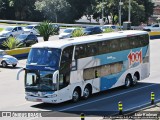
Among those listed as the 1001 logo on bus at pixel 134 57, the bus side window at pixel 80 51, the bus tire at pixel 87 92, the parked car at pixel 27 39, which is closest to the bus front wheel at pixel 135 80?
the 1001 logo on bus at pixel 134 57

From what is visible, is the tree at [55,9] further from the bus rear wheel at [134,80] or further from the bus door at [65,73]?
the bus door at [65,73]

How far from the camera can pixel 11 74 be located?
32.6 m

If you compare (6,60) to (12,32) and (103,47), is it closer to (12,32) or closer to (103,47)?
(103,47)

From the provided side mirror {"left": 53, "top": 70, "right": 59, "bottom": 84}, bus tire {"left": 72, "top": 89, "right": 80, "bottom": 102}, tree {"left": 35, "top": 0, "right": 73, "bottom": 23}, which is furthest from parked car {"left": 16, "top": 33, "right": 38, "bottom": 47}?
tree {"left": 35, "top": 0, "right": 73, "bottom": 23}

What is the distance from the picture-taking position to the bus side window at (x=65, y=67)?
21719 mm

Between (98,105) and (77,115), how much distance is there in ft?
8.07

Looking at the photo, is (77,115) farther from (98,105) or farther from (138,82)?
(138,82)

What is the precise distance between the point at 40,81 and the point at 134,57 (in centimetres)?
799

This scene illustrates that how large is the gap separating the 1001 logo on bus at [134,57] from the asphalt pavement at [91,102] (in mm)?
1496

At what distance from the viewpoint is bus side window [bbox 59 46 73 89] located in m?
21.7

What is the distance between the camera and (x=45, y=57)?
2181 centimetres

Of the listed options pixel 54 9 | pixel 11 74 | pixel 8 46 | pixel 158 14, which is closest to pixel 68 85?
pixel 11 74

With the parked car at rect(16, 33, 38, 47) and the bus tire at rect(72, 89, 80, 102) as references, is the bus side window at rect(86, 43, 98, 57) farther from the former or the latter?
the parked car at rect(16, 33, 38, 47)

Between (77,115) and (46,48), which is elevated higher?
(46,48)
